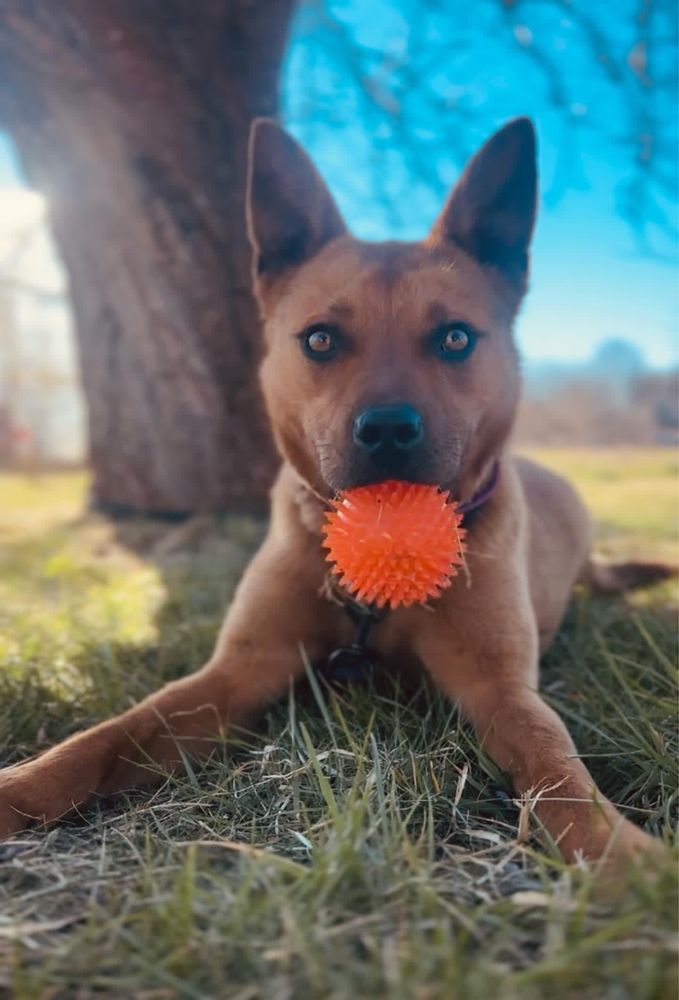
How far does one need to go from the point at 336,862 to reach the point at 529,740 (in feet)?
2.46

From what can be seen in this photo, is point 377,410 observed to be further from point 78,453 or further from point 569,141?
point 78,453

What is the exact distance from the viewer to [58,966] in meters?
1.18

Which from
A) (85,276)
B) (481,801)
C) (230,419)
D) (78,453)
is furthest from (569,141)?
(78,453)

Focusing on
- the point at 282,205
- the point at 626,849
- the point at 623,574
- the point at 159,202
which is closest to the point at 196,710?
the point at 626,849

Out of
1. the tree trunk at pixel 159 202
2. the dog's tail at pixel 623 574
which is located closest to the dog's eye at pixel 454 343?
the dog's tail at pixel 623 574

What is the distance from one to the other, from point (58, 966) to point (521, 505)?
2039 millimetres

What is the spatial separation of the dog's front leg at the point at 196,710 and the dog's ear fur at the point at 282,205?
3.39ft

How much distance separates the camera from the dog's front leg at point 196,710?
187 centimetres

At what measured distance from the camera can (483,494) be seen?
2566 mm

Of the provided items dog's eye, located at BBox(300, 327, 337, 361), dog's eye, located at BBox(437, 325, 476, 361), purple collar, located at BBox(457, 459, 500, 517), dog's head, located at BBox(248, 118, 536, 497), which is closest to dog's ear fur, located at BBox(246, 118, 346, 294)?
dog's head, located at BBox(248, 118, 536, 497)

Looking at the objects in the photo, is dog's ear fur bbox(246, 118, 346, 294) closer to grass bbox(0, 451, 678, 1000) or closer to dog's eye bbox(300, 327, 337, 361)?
dog's eye bbox(300, 327, 337, 361)

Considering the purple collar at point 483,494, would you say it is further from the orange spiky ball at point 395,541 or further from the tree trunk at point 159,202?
the tree trunk at point 159,202

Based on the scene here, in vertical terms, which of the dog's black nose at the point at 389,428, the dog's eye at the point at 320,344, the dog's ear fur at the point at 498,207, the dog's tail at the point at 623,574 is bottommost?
the dog's tail at the point at 623,574

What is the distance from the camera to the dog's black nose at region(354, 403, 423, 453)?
1981 millimetres
